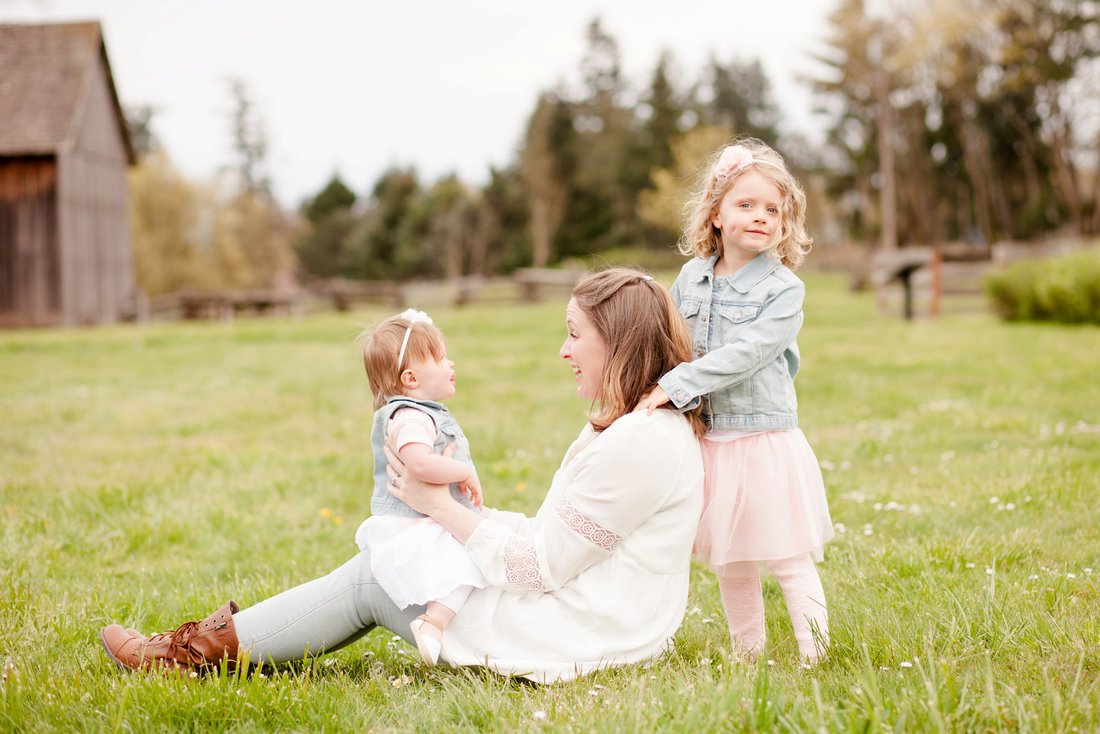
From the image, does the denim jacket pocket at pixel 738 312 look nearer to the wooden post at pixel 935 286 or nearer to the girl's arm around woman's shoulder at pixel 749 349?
the girl's arm around woman's shoulder at pixel 749 349

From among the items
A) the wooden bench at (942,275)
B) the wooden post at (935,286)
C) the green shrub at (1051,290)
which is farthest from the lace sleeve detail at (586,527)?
the wooden post at (935,286)

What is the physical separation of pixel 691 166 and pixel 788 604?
123ft

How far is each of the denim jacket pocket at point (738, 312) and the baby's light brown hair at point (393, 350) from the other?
990 mm

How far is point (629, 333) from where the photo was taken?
3109 mm

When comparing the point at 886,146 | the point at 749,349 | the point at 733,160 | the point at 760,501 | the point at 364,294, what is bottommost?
the point at 760,501

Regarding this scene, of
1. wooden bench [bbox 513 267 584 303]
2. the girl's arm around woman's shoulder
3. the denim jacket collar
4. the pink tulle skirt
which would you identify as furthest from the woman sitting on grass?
wooden bench [bbox 513 267 584 303]

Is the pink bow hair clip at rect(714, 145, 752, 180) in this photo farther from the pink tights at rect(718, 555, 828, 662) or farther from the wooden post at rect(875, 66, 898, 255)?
the wooden post at rect(875, 66, 898, 255)

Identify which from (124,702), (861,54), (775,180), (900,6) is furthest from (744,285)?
(861,54)

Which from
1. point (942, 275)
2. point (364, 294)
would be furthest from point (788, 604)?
point (364, 294)

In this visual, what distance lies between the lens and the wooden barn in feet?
80.1

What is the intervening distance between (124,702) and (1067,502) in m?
4.58

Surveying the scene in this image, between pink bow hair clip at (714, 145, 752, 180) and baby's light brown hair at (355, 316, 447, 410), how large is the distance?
3.83 feet

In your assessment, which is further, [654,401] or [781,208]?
[781,208]

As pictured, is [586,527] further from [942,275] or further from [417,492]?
[942,275]
